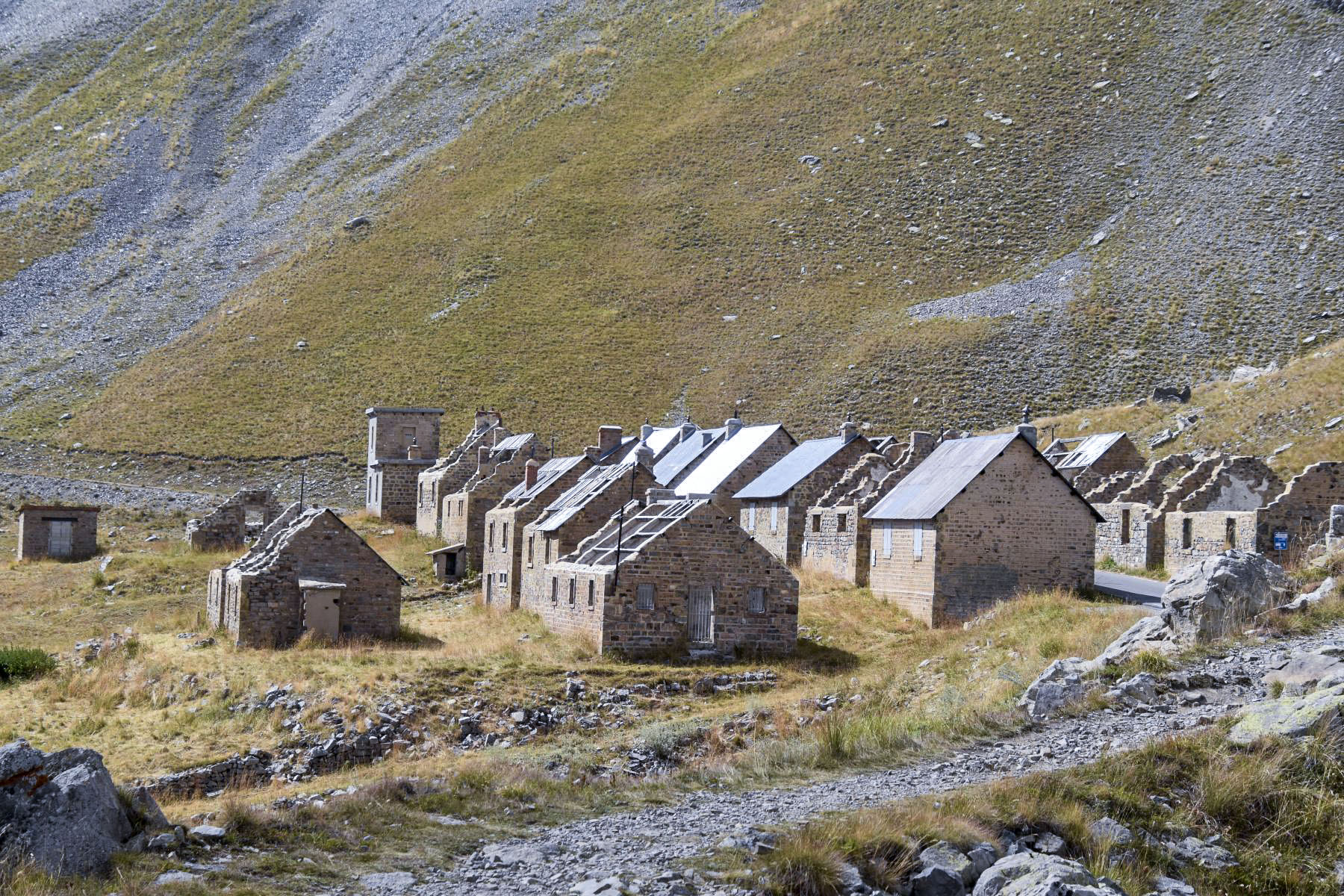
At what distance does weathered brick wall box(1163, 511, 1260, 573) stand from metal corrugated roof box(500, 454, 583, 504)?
18617 millimetres

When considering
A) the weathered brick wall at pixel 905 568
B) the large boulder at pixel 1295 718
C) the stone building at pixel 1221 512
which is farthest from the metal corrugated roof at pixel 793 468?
the large boulder at pixel 1295 718

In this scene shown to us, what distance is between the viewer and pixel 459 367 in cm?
9681

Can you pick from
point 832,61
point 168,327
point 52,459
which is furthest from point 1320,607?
point 832,61

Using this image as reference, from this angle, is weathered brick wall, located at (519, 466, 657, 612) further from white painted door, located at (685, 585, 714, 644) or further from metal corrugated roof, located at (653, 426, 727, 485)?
metal corrugated roof, located at (653, 426, 727, 485)

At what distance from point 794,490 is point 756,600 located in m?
12.8

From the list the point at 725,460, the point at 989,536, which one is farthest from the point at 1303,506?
the point at 725,460

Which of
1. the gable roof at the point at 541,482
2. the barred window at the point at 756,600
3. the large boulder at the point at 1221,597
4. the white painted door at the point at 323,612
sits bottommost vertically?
the white painted door at the point at 323,612

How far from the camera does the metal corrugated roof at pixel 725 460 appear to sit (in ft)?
162

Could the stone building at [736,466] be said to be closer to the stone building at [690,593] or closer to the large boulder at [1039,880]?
the stone building at [690,593]

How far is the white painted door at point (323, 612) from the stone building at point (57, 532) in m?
25.8

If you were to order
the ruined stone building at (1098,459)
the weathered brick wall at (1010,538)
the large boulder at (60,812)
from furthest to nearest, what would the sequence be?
the ruined stone building at (1098,459) → the weathered brick wall at (1010,538) → the large boulder at (60,812)

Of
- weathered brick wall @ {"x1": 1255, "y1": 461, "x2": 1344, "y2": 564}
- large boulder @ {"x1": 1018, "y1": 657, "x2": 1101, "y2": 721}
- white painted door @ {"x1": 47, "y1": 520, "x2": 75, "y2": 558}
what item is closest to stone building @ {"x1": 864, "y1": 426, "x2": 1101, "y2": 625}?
weathered brick wall @ {"x1": 1255, "y1": 461, "x2": 1344, "y2": 564}

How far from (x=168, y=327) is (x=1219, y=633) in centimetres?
10138

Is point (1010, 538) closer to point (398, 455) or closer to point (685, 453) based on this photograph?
point (685, 453)
